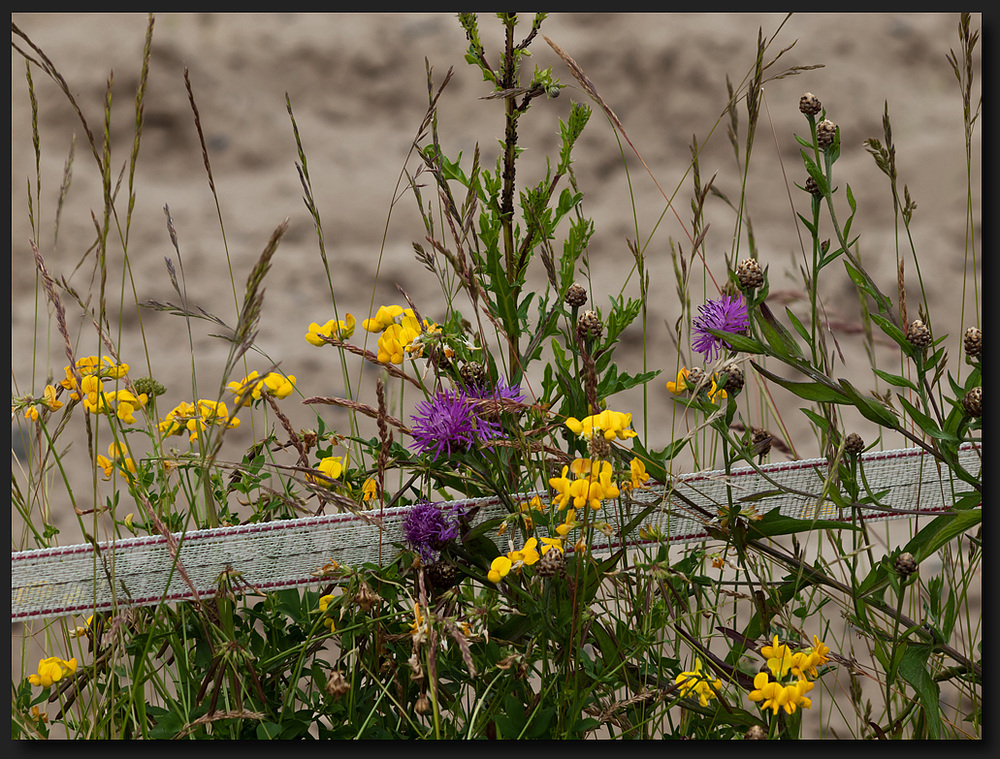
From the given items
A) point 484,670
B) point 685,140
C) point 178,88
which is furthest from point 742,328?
point 178,88

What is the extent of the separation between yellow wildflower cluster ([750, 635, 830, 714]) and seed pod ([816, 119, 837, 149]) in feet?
1.60

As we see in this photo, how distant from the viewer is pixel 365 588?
748 mm

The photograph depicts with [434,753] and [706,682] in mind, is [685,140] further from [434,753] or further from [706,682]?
[434,753]

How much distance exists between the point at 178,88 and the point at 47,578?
4.29 ft

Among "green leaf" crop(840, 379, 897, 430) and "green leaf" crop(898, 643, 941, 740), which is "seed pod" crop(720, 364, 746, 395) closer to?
"green leaf" crop(840, 379, 897, 430)

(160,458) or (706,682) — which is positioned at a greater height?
→ (160,458)

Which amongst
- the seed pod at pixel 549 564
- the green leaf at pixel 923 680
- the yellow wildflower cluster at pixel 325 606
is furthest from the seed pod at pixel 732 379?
the yellow wildflower cluster at pixel 325 606

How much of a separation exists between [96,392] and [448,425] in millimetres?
408

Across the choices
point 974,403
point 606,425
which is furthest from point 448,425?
A: point 974,403

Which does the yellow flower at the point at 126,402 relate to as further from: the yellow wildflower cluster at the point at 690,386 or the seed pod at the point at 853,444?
the seed pod at the point at 853,444

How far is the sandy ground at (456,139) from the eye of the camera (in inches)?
70.2

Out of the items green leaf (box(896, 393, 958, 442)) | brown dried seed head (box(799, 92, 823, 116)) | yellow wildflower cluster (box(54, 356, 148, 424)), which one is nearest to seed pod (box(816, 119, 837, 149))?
brown dried seed head (box(799, 92, 823, 116))

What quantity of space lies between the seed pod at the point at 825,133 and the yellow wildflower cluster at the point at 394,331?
42 centimetres

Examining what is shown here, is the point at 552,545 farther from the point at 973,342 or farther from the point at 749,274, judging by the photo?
the point at 973,342
